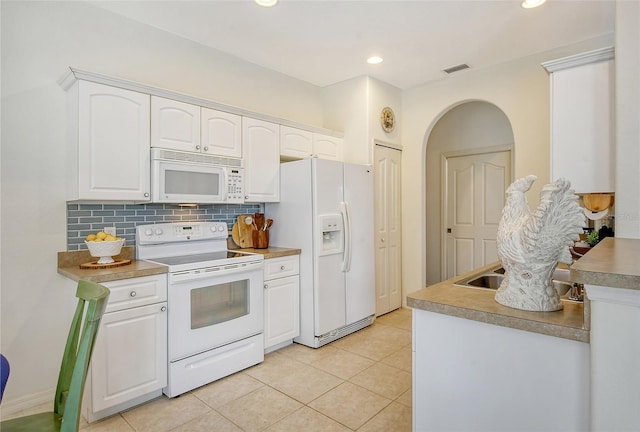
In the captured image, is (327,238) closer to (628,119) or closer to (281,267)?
(281,267)

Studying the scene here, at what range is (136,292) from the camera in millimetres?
2221

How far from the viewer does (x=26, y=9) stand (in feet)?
7.59

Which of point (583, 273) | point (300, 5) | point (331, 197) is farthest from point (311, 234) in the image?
point (583, 273)

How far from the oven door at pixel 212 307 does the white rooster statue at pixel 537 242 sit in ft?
6.06

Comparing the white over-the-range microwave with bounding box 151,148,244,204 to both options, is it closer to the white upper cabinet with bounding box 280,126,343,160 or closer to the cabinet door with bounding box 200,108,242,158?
the cabinet door with bounding box 200,108,242,158

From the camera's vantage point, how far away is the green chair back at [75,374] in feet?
3.83

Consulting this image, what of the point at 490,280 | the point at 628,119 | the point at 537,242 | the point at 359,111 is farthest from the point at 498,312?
the point at 359,111

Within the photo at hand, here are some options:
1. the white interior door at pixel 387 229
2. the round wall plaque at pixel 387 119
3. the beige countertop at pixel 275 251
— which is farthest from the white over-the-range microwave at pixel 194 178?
the round wall plaque at pixel 387 119

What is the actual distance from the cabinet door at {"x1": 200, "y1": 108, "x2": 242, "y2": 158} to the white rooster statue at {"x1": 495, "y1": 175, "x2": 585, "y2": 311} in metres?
2.24

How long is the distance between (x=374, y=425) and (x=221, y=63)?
318 centimetres

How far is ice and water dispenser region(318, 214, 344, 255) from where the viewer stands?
3225 mm

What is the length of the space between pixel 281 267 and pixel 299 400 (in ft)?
3.60

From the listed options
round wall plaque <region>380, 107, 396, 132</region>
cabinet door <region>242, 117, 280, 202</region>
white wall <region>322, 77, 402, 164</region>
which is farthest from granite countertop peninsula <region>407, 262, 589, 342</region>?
round wall plaque <region>380, 107, 396, 132</region>

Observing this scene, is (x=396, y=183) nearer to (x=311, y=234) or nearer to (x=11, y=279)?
(x=311, y=234)
